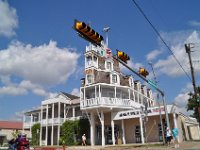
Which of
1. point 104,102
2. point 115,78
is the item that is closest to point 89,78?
point 115,78

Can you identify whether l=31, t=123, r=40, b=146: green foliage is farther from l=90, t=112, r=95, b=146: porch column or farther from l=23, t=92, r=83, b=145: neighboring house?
l=90, t=112, r=95, b=146: porch column

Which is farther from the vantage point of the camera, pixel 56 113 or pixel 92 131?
pixel 56 113

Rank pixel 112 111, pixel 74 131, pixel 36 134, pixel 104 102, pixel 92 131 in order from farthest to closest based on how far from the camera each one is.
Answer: pixel 36 134
pixel 74 131
pixel 112 111
pixel 92 131
pixel 104 102

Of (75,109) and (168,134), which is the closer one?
(168,134)

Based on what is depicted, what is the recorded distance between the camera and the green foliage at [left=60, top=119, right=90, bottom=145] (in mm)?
34688

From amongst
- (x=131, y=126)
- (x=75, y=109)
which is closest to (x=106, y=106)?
(x=131, y=126)

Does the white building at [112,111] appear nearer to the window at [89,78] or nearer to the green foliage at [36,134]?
the window at [89,78]

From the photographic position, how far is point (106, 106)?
30.4 m

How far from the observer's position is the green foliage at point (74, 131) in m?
34.7

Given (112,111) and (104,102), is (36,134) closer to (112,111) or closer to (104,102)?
(112,111)

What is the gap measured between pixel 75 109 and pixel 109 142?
29.0 feet

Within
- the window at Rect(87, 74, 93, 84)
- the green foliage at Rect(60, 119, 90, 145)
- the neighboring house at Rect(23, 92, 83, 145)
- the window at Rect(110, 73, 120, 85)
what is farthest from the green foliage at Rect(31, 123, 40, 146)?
the window at Rect(110, 73, 120, 85)

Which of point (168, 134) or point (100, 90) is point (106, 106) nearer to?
point (100, 90)

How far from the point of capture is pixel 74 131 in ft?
116
